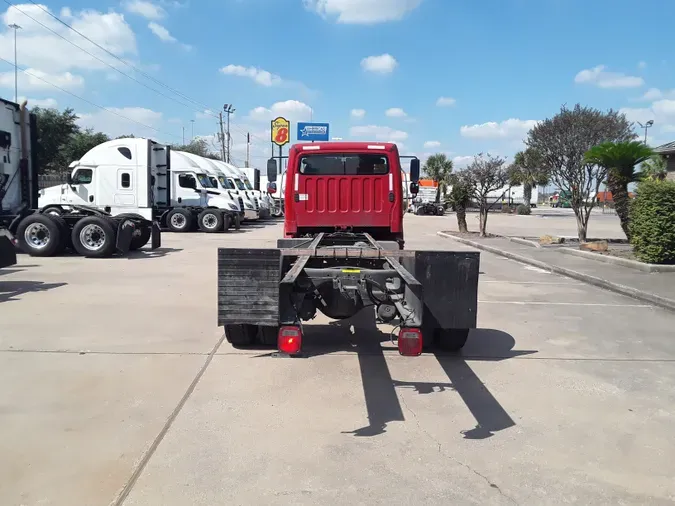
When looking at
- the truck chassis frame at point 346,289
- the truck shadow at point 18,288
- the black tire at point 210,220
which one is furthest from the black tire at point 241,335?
the black tire at point 210,220

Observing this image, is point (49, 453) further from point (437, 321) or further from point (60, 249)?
point (60, 249)

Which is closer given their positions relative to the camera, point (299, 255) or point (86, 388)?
point (86, 388)

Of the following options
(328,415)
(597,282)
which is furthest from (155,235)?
(328,415)

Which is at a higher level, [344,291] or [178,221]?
[178,221]

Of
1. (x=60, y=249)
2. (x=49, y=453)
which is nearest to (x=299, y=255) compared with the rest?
(x=49, y=453)

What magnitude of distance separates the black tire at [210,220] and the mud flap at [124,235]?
9726 mm

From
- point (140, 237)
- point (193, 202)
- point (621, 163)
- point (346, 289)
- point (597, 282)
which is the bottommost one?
point (597, 282)

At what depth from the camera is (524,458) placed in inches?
158

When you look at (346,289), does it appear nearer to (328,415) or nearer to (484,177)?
(328,415)

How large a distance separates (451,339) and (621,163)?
14.4 meters

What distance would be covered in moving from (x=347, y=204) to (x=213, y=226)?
1632cm

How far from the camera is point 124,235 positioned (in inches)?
578

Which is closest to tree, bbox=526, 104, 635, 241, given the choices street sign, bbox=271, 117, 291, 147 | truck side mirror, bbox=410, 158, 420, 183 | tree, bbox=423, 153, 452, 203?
truck side mirror, bbox=410, 158, 420, 183

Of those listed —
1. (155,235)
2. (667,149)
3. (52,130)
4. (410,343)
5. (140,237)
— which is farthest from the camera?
(52,130)
